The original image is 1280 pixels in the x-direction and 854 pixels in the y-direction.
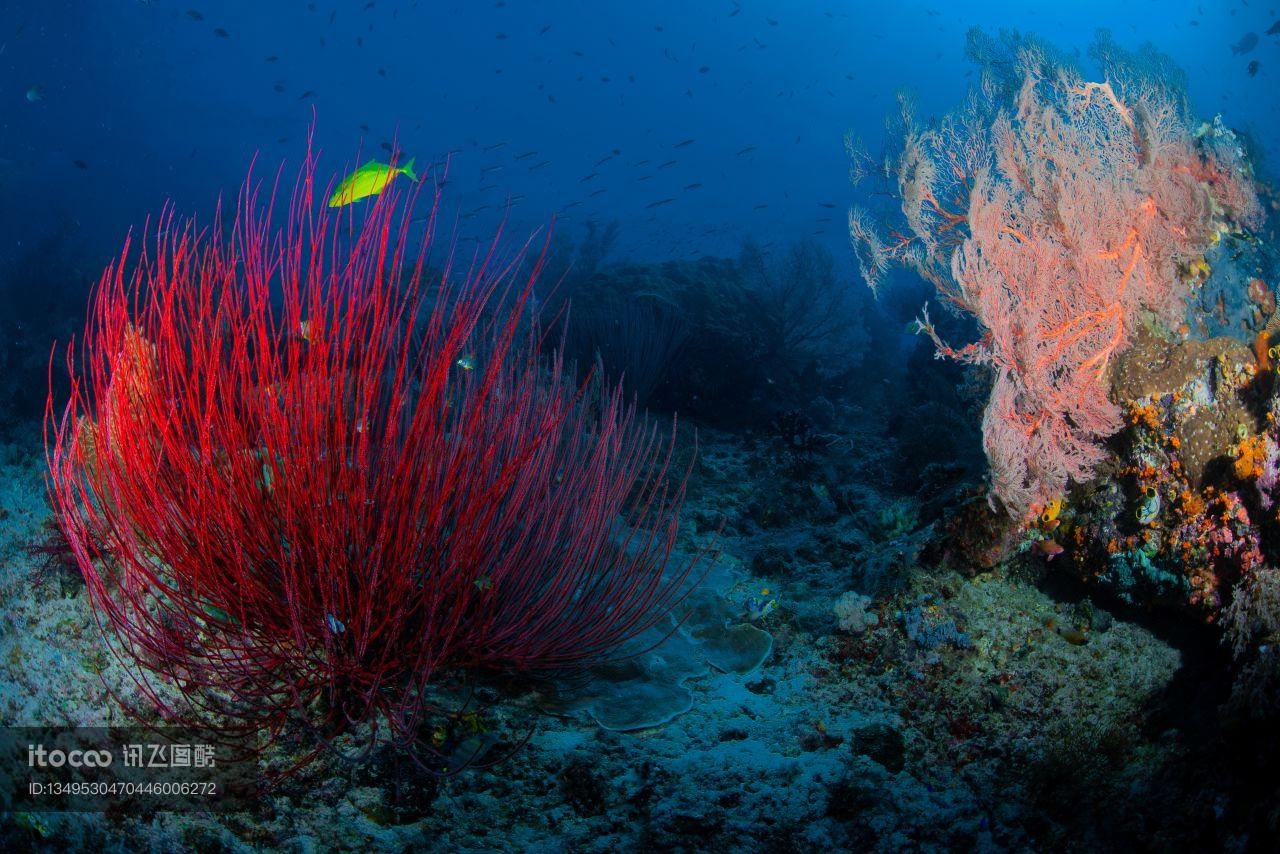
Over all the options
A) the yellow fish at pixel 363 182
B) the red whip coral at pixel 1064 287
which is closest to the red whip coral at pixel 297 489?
the yellow fish at pixel 363 182

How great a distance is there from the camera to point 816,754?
8.39 ft

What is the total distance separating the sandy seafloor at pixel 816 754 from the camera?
6.71 feet

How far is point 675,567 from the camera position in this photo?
4688mm

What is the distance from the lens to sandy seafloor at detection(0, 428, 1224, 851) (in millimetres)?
2045

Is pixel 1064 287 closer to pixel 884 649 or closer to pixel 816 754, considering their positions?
pixel 884 649

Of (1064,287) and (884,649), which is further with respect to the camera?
(1064,287)

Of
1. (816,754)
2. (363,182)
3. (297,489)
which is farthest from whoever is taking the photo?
(363,182)

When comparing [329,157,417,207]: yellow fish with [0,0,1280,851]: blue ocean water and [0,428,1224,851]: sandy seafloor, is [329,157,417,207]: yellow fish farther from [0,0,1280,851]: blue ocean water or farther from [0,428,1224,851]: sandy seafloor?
[0,428,1224,851]: sandy seafloor

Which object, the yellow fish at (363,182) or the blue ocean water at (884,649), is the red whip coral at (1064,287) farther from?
the yellow fish at (363,182)

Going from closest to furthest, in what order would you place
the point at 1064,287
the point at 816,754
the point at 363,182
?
the point at 816,754 → the point at 1064,287 → the point at 363,182

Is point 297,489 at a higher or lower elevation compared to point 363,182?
lower

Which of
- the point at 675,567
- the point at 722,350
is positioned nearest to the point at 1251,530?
the point at 675,567

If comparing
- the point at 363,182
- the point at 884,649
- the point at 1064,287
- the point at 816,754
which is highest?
the point at 363,182

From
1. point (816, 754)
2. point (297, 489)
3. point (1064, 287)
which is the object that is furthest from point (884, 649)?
point (297, 489)
